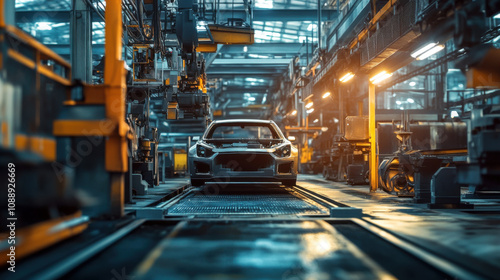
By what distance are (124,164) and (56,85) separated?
2.62 feet

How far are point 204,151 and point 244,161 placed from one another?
2.30 ft

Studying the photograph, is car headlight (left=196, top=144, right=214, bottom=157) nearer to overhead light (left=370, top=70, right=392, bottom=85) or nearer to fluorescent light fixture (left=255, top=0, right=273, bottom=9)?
overhead light (left=370, top=70, right=392, bottom=85)

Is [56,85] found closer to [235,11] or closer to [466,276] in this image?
[466,276]

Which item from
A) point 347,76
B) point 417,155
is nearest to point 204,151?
point 417,155

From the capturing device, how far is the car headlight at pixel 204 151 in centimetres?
735

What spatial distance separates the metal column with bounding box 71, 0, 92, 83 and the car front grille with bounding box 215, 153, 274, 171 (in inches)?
191

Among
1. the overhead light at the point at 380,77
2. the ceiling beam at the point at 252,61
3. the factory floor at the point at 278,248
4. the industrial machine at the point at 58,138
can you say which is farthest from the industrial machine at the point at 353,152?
the ceiling beam at the point at 252,61

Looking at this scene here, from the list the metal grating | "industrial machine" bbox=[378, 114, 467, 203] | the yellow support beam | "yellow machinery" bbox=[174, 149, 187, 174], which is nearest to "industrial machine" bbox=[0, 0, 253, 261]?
the metal grating

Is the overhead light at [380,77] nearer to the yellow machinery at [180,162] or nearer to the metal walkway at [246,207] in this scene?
the metal walkway at [246,207]

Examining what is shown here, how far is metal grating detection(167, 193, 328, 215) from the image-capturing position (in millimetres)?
5074

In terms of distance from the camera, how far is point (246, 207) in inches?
218

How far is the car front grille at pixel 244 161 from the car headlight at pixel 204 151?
0.16 meters

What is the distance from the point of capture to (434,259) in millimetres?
2572

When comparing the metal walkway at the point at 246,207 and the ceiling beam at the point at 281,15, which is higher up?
the ceiling beam at the point at 281,15
